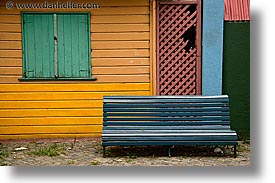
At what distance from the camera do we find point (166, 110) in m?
6.64

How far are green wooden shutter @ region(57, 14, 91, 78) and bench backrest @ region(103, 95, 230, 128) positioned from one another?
84 centimetres

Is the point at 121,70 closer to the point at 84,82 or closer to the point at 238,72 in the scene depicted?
the point at 84,82

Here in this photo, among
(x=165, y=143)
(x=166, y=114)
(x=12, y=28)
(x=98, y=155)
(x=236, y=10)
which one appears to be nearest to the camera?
(x=165, y=143)

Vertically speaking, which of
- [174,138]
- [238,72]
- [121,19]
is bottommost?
[174,138]

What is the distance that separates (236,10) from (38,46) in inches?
115

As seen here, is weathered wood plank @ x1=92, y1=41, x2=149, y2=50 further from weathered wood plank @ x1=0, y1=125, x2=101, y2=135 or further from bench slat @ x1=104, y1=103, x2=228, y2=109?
weathered wood plank @ x1=0, y1=125, x2=101, y2=135

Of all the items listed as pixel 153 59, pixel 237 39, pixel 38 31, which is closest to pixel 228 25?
pixel 237 39

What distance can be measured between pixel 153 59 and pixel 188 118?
1.12 m

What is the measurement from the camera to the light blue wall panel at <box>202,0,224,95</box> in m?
7.20

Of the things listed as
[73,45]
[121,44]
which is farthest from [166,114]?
[73,45]

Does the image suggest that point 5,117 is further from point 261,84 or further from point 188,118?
point 261,84

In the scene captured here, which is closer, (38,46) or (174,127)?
(174,127)

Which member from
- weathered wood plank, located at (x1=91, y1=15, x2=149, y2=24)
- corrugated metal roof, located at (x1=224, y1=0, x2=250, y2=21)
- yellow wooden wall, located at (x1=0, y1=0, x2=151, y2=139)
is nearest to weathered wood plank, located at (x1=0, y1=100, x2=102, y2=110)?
yellow wooden wall, located at (x1=0, y1=0, x2=151, y2=139)

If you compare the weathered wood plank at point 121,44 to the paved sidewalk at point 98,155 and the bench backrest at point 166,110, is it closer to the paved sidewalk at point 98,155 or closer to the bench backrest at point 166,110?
the bench backrest at point 166,110
